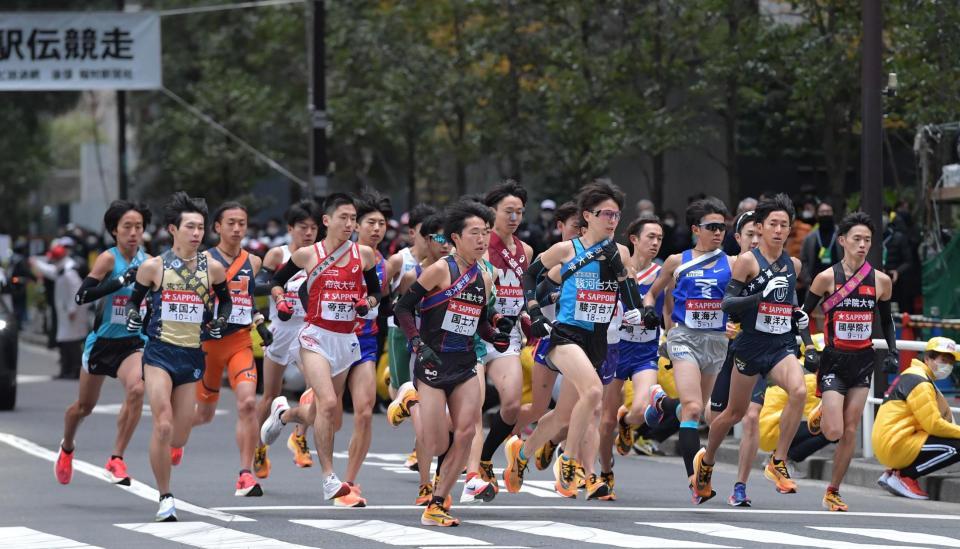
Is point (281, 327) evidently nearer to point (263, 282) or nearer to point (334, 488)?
point (263, 282)

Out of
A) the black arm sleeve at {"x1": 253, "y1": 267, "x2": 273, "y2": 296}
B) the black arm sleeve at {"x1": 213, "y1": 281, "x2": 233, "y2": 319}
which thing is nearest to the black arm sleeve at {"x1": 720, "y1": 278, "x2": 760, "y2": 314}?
the black arm sleeve at {"x1": 253, "y1": 267, "x2": 273, "y2": 296}

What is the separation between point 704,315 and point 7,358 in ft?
34.1

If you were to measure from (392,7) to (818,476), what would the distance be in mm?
18442

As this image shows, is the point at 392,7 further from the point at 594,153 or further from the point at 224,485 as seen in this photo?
the point at 224,485

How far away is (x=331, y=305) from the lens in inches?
492

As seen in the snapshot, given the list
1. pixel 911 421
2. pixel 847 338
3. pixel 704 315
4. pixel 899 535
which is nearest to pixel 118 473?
pixel 704 315

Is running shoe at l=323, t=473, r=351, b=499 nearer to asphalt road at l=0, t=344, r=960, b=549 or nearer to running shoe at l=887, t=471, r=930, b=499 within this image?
asphalt road at l=0, t=344, r=960, b=549

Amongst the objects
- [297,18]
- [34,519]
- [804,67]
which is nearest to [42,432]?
[34,519]

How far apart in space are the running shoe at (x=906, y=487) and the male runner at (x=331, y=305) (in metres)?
4.15

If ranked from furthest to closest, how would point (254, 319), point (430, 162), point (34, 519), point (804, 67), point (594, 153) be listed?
1. point (430, 162)
2. point (594, 153)
3. point (804, 67)
4. point (254, 319)
5. point (34, 519)

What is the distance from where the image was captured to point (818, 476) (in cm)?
1541

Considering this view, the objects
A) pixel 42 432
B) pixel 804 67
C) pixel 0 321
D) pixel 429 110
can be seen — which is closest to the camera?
pixel 42 432

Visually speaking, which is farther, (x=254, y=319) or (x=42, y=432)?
(x=42, y=432)

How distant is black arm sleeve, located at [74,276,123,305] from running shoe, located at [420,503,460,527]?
3151 mm
